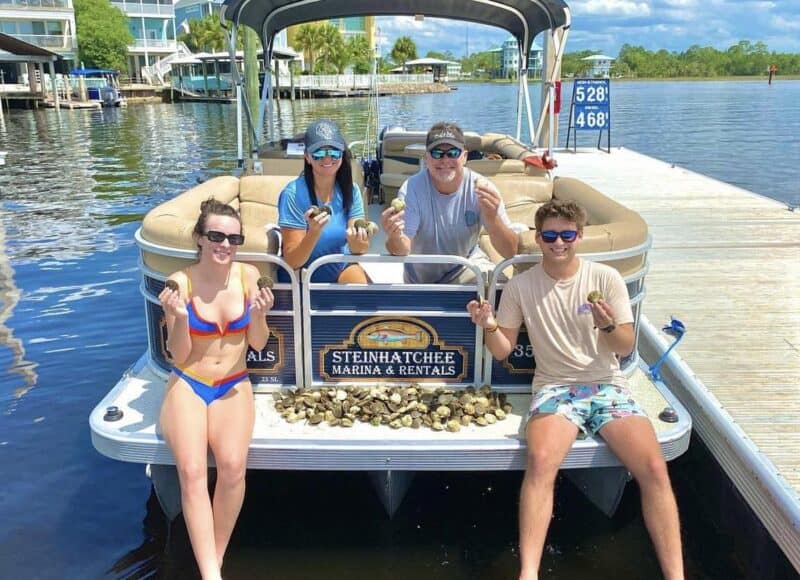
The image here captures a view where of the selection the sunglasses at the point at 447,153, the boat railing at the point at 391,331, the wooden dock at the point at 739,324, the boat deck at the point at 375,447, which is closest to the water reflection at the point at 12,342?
the boat deck at the point at 375,447

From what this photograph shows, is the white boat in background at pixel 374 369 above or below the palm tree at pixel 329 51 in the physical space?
below

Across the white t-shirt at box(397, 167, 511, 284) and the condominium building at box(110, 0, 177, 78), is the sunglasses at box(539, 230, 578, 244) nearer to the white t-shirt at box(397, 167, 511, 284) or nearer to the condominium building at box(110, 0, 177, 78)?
the white t-shirt at box(397, 167, 511, 284)

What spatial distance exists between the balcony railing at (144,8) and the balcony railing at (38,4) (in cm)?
1091

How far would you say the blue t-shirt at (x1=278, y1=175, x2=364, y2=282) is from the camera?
363cm

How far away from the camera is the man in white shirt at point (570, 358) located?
3160 millimetres

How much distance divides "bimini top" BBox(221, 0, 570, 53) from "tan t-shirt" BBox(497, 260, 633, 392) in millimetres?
3911

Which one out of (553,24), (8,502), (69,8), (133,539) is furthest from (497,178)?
(69,8)

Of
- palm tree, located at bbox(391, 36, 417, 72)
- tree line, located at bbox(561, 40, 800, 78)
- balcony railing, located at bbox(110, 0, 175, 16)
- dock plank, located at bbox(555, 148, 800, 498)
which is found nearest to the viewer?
dock plank, located at bbox(555, 148, 800, 498)

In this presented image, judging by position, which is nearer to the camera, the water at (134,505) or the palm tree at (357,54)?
the water at (134,505)

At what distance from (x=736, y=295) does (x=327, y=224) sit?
3.95 m

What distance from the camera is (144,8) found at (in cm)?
6278

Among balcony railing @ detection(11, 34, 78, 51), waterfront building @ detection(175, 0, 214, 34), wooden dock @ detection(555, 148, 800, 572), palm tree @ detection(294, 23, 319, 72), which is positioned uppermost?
waterfront building @ detection(175, 0, 214, 34)

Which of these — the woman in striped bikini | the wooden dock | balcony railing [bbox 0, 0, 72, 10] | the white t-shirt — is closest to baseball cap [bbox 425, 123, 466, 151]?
the white t-shirt

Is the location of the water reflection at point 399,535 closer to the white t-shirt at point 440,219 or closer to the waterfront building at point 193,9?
the white t-shirt at point 440,219
